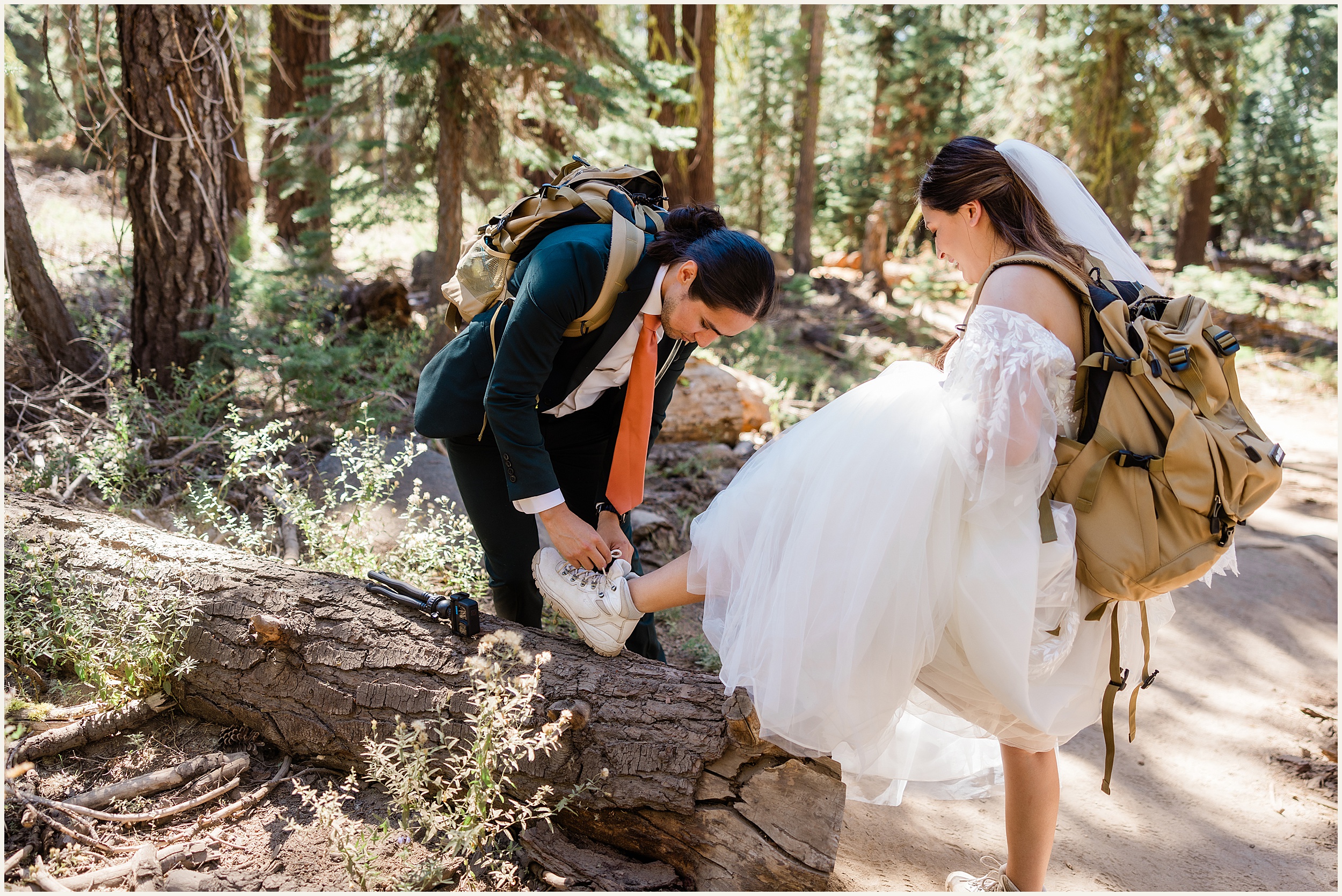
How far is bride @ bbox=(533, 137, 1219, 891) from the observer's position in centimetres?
202

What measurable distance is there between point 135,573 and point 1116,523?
10.2ft

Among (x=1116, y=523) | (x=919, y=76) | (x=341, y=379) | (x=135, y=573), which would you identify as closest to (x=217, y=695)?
(x=135, y=573)

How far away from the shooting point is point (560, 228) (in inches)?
102

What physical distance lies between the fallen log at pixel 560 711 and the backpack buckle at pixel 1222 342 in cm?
157

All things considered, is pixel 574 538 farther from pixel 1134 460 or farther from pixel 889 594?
pixel 1134 460

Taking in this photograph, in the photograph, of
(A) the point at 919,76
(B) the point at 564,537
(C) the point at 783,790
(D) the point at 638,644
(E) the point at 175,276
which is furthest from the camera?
(A) the point at 919,76

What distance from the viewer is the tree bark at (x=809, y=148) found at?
14.3m

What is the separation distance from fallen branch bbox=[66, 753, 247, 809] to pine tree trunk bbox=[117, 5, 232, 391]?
316 centimetres

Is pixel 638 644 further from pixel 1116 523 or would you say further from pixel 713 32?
pixel 713 32

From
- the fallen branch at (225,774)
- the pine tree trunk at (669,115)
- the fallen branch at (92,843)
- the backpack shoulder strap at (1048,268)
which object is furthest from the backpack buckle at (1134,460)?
the pine tree trunk at (669,115)

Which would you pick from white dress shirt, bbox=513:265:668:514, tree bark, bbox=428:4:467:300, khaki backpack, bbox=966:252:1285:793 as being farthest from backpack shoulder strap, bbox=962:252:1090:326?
tree bark, bbox=428:4:467:300

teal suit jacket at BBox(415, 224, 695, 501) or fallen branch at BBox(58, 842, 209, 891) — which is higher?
teal suit jacket at BBox(415, 224, 695, 501)

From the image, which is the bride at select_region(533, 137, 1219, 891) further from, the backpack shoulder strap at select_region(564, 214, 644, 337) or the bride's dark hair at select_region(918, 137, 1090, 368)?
the backpack shoulder strap at select_region(564, 214, 644, 337)

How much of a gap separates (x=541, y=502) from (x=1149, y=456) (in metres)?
1.71
